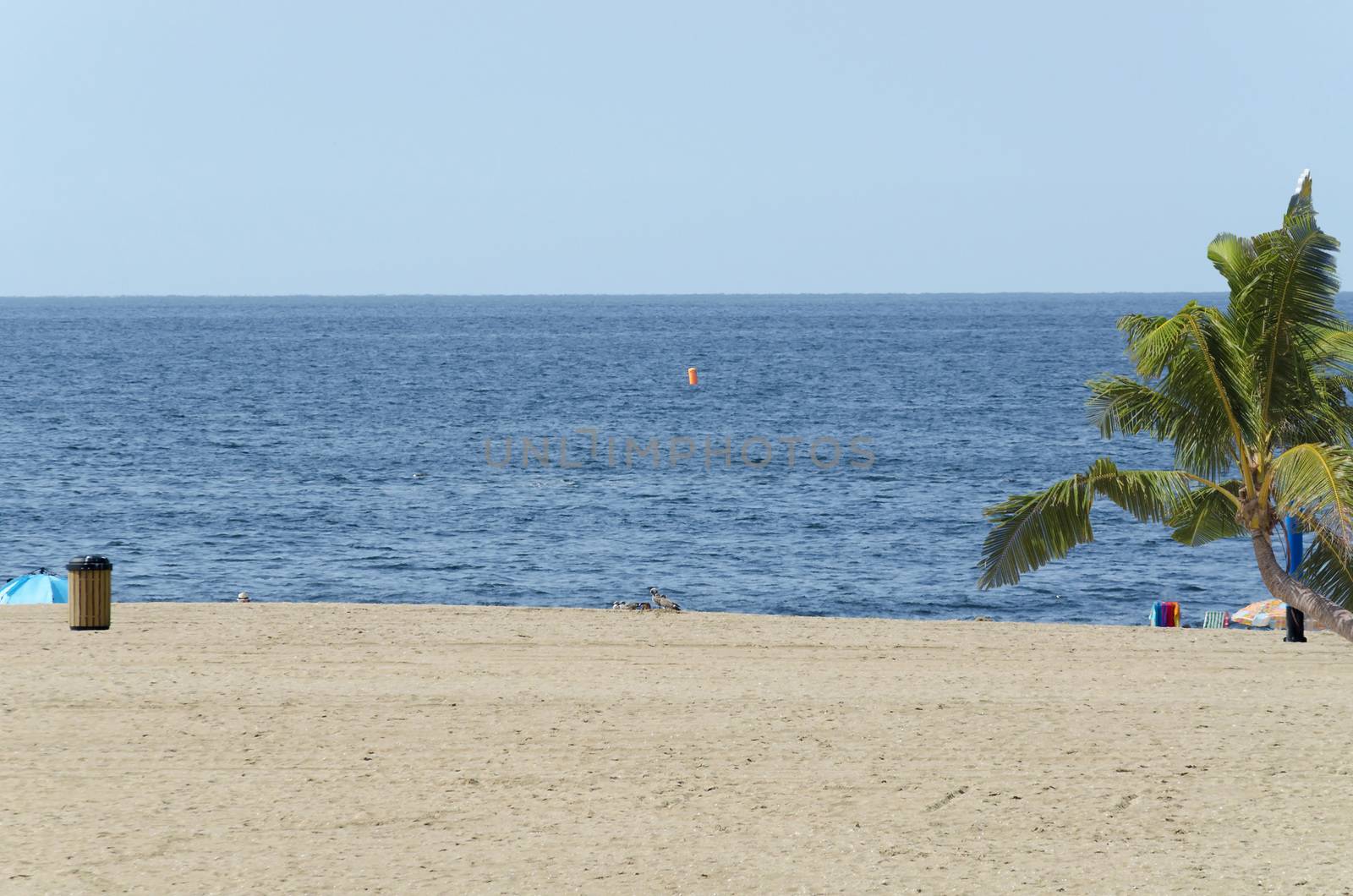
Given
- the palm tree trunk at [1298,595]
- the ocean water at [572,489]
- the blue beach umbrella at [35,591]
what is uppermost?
the palm tree trunk at [1298,595]

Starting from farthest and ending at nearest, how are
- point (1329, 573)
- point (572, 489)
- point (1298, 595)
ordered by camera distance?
point (572, 489) < point (1329, 573) < point (1298, 595)

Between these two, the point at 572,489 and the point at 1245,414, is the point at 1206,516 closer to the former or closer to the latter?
the point at 1245,414

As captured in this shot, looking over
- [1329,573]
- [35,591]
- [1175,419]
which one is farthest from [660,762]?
[35,591]

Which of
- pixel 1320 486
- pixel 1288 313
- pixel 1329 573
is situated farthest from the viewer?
pixel 1329 573

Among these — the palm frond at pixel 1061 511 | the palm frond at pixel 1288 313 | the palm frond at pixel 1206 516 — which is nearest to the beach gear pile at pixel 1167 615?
the palm frond at pixel 1206 516

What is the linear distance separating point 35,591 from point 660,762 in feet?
48.8

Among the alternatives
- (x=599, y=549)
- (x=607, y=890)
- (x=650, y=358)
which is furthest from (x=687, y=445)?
(x=650, y=358)

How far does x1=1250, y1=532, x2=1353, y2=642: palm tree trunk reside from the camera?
1230 centimetres

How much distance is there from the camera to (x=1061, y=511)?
522 inches

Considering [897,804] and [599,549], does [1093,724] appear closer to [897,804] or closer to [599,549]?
[897,804]

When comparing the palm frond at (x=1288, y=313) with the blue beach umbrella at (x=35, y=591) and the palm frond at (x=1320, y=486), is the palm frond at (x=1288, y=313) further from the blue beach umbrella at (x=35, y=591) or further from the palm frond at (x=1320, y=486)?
the blue beach umbrella at (x=35, y=591)

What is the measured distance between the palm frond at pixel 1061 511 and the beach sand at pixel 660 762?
165cm

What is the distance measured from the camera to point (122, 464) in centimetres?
5412

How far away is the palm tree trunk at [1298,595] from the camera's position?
12.3m
